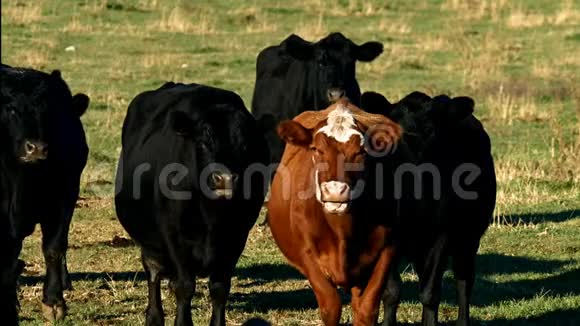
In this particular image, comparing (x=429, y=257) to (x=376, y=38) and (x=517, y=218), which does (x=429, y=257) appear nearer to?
(x=517, y=218)

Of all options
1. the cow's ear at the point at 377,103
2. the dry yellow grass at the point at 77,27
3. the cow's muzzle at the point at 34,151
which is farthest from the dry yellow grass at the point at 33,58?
the cow's muzzle at the point at 34,151

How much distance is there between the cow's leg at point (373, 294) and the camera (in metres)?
7.37

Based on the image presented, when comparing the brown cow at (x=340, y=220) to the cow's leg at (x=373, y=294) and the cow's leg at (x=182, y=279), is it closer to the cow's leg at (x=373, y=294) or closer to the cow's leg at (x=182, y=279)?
the cow's leg at (x=373, y=294)

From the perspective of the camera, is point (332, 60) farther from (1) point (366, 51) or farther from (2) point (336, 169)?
(2) point (336, 169)

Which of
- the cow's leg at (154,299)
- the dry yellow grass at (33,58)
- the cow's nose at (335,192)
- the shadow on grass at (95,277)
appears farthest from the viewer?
the dry yellow grass at (33,58)

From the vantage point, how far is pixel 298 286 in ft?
33.7

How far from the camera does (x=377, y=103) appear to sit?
29.7ft

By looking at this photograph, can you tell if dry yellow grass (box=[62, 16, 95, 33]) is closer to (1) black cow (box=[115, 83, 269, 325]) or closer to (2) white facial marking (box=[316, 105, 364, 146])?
(1) black cow (box=[115, 83, 269, 325])

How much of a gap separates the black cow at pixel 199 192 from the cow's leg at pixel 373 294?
0.89m

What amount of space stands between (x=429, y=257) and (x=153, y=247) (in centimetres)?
170

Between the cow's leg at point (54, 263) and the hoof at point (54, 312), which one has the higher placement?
the cow's leg at point (54, 263)

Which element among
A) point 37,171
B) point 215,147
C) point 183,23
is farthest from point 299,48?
point 183,23

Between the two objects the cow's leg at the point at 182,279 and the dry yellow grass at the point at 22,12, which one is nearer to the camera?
the cow's leg at the point at 182,279

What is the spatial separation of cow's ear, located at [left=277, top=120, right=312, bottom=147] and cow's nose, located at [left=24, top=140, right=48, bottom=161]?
1.49 metres
